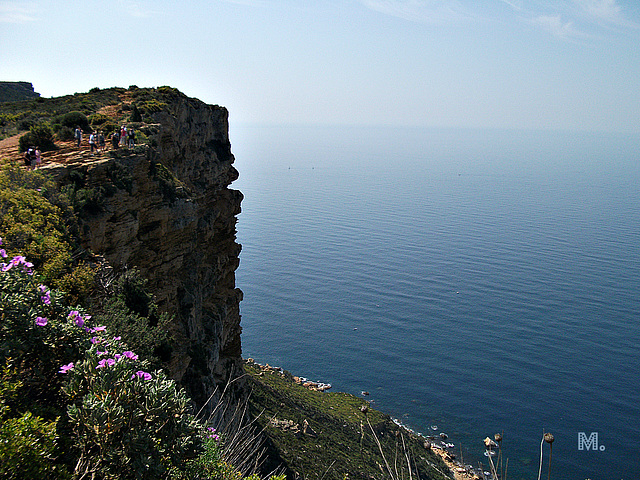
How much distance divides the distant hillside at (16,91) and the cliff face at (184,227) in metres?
48.5

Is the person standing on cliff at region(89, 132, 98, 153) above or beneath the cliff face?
above

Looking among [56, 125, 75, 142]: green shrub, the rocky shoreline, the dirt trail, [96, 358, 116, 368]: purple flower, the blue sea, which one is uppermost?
[56, 125, 75, 142]: green shrub

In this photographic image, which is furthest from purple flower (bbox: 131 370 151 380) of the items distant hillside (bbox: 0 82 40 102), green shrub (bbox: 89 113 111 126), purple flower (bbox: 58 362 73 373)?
distant hillside (bbox: 0 82 40 102)

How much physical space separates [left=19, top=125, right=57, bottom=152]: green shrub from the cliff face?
4114 mm

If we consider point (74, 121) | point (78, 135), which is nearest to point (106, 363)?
point (78, 135)

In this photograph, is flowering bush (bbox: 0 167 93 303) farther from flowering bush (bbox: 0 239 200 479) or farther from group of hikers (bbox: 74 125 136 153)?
Answer: group of hikers (bbox: 74 125 136 153)

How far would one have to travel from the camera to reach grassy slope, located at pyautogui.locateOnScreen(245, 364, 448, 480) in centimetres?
3859

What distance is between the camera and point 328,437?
47.7 m

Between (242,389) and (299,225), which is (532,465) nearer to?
(242,389)

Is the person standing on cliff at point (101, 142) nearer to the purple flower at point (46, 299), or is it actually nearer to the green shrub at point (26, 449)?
the purple flower at point (46, 299)

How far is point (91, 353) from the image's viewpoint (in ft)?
25.9

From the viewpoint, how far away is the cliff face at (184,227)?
2095cm

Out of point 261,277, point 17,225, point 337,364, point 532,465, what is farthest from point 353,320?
point 17,225
